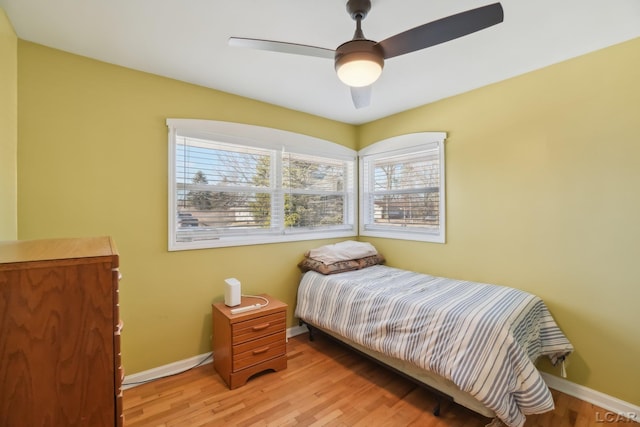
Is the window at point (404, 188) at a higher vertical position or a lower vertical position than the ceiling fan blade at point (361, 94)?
lower

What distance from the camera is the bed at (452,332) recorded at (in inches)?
63.0

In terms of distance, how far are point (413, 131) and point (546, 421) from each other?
104 inches

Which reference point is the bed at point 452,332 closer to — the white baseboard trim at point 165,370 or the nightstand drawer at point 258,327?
the nightstand drawer at point 258,327

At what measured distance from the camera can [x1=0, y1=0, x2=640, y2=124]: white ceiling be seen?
1566 millimetres

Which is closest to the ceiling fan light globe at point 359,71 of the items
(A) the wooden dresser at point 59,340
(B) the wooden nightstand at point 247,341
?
(A) the wooden dresser at point 59,340

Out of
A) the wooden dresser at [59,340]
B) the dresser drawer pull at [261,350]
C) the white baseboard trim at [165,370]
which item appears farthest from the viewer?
the dresser drawer pull at [261,350]

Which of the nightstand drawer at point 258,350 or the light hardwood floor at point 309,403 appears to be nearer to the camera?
the light hardwood floor at point 309,403

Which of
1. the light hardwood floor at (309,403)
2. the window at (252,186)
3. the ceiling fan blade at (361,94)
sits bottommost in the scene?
the light hardwood floor at (309,403)

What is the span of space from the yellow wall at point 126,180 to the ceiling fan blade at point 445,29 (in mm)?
1790

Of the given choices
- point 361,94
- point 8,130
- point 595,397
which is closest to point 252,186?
point 361,94

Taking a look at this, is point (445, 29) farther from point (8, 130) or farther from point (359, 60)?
point (8, 130)

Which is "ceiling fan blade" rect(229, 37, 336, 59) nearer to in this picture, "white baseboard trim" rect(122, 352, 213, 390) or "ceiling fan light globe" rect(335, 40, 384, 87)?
"ceiling fan light globe" rect(335, 40, 384, 87)

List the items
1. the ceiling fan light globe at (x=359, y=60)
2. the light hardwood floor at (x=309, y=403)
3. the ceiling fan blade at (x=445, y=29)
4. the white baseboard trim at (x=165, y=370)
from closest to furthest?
1. the ceiling fan blade at (x=445, y=29)
2. the ceiling fan light globe at (x=359, y=60)
3. the light hardwood floor at (x=309, y=403)
4. the white baseboard trim at (x=165, y=370)

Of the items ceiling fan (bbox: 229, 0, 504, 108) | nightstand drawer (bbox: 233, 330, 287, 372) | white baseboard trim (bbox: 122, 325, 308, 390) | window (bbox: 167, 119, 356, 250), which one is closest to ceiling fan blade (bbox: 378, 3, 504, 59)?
ceiling fan (bbox: 229, 0, 504, 108)
